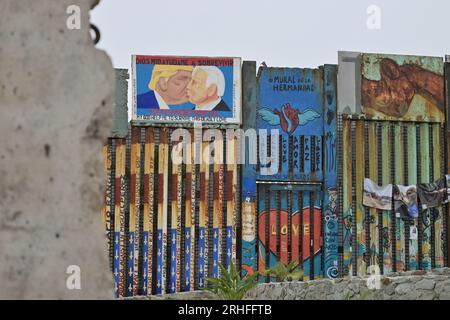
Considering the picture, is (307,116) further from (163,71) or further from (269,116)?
(163,71)

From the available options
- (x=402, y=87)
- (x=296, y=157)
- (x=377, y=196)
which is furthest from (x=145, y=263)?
(x=402, y=87)

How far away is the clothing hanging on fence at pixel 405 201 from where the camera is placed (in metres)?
17.3

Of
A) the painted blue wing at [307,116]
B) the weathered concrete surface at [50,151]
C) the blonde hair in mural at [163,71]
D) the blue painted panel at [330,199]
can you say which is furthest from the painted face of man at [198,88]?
the weathered concrete surface at [50,151]

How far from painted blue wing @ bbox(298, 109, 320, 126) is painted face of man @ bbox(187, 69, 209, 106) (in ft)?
6.99

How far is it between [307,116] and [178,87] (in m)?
2.92

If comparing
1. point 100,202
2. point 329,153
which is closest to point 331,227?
point 329,153

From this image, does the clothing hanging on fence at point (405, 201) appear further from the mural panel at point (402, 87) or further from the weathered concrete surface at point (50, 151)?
the weathered concrete surface at point (50, 151)

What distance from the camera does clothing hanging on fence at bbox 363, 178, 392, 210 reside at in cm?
1705

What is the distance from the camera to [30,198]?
241cm

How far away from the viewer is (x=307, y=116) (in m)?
17.0

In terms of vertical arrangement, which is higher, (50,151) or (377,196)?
(50,151)

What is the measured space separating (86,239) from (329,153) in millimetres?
14727

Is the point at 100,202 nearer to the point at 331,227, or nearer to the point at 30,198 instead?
the point at 30,198

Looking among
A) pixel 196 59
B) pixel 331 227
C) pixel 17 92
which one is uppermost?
pixel 196 59
